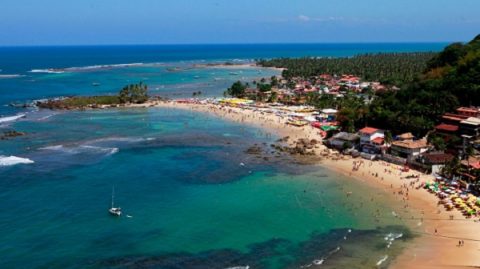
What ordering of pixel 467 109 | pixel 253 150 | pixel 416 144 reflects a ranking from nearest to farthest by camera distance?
pixel 416 144
pixel 467 109
pixel 253 150

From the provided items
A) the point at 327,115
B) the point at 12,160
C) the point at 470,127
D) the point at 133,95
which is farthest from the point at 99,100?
the point at 470,127

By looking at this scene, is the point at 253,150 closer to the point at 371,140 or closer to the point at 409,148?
the point at 371,140

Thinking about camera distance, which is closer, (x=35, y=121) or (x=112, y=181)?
(x=112, y=181)

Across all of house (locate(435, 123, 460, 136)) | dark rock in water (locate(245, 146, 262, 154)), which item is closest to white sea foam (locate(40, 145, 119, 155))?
dark rock in water (locate(245, 146, 262, 154))

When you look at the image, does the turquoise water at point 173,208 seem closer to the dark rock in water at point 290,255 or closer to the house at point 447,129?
the dark rock in water at point 290,255

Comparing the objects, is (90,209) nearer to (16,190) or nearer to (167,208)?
(167,208)

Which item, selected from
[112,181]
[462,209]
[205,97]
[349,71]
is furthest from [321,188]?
[349,71]
